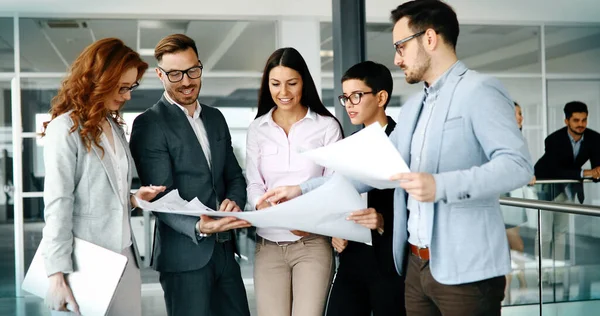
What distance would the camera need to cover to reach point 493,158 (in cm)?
179

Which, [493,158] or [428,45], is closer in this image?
[493,158]

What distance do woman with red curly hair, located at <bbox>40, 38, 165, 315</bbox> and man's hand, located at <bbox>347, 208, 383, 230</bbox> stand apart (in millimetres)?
729

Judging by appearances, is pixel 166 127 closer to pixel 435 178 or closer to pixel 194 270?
pixel 194 270

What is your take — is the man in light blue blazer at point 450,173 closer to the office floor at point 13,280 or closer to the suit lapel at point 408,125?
the suit lapel at point 408,125

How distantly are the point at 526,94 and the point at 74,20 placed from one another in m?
5.91

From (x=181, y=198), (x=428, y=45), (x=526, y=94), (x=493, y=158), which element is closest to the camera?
(x=493, y=158)

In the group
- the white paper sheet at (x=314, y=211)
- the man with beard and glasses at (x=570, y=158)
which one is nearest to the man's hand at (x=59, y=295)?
the white paper sheet at (x=314, y=211)

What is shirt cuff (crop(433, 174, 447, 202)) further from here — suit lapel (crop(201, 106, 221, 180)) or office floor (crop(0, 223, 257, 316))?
office floor (crop(0, 223, 257, 316))

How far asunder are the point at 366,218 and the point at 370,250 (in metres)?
0.23

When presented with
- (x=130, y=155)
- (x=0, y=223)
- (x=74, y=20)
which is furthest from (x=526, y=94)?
(x=130, y=155)

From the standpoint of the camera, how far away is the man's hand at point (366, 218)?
2.42 meters

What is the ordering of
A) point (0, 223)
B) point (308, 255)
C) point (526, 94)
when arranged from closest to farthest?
1. point (308, 255)
2. point (0, 223)
3. point (526, 94)

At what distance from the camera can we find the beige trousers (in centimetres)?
270

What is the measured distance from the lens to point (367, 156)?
74.0 inches
